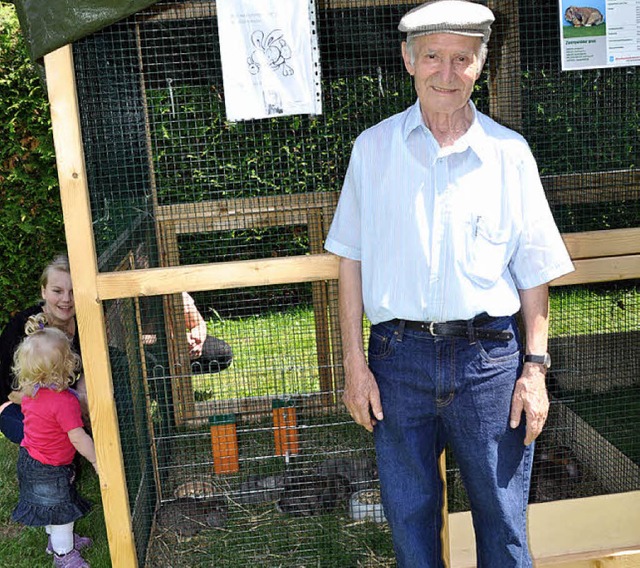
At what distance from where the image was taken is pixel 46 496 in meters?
3.24

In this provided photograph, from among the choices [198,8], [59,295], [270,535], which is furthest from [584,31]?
[59,295]

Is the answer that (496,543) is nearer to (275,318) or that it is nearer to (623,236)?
(623,236)

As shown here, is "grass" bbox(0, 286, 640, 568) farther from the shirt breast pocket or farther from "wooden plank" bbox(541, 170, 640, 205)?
the shirt breast pocket

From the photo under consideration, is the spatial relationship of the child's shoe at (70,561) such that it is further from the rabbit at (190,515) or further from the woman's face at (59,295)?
the woman's face at (59,295)

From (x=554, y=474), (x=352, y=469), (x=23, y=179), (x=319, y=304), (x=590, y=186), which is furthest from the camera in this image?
(x=23, y=179)

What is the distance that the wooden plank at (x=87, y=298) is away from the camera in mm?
2480

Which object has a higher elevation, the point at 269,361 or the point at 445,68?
the point at 445,68

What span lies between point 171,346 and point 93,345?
1.56m

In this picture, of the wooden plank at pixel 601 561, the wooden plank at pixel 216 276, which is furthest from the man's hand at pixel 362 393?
the wooden plank at pixel 601 561

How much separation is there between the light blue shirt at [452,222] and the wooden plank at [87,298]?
0.95m

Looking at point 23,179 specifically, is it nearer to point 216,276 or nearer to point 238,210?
point 238,210

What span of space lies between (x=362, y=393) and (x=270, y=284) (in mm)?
678

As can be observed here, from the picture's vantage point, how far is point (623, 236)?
2736mm

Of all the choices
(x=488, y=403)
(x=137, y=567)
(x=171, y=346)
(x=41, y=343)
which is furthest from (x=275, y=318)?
(x=488, y=403)
